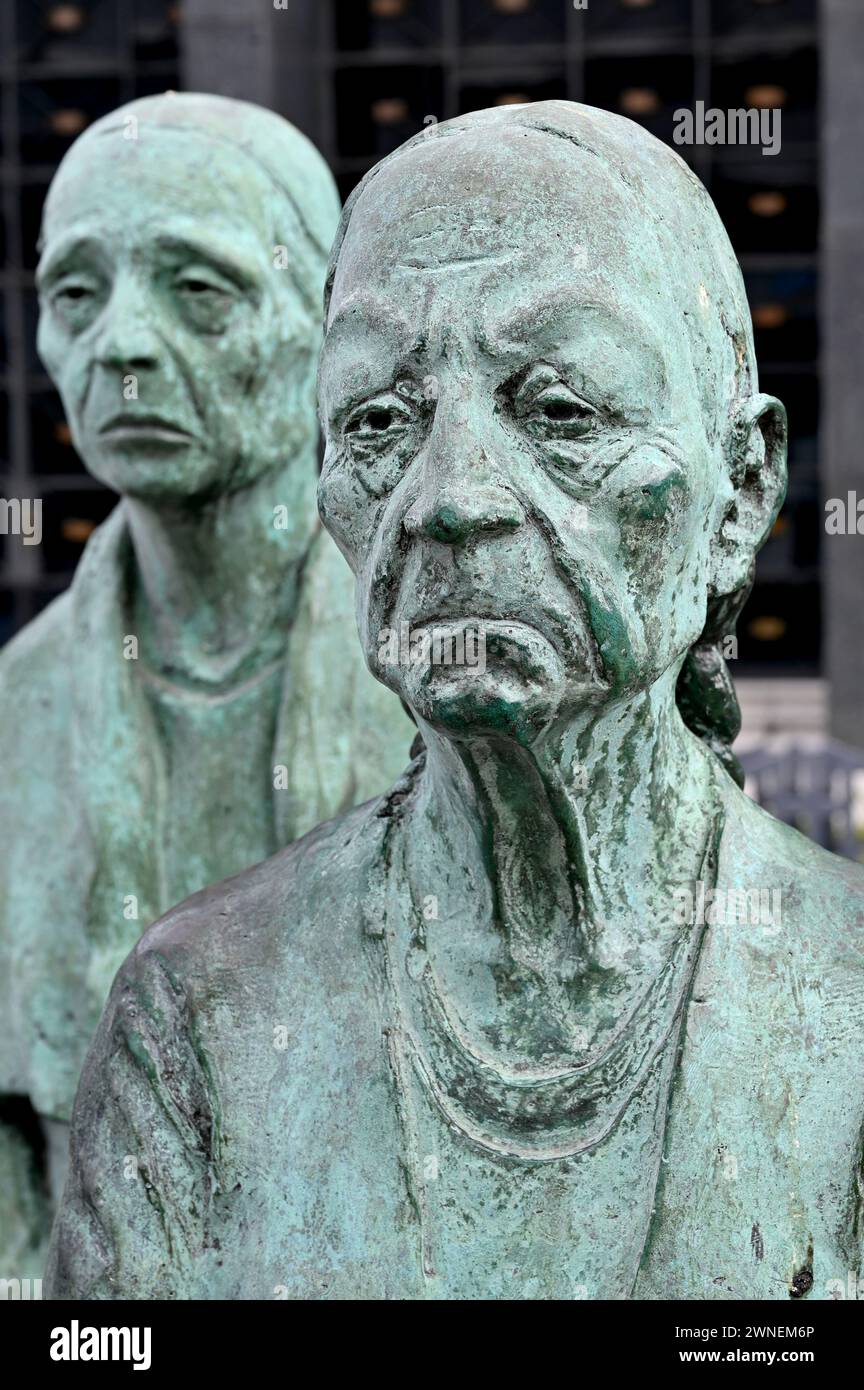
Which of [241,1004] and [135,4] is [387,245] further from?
[135,4]

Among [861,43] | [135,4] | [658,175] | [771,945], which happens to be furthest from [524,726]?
[135,4]

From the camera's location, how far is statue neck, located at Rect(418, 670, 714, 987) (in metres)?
2.28

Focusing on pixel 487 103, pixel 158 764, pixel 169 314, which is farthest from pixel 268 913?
pixel 487 103

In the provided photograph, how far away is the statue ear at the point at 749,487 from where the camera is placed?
2.37 meters

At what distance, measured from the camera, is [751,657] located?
51.6 ft

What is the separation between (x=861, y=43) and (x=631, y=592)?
12.6 m

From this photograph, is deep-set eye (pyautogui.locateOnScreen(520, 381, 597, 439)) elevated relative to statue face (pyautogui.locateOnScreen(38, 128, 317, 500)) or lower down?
lower down

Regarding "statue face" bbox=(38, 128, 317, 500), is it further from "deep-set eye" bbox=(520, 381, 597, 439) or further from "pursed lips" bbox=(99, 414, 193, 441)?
"deep-set eye" bbox=(520, 381, 597, 439)

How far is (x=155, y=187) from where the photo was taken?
3.73m

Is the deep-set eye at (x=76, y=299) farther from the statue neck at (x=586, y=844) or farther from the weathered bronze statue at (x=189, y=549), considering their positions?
the statue neck at (x=586, y=844)

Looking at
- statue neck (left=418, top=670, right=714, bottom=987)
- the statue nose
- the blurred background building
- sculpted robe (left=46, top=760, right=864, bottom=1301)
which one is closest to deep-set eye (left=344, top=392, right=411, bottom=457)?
the statue nose

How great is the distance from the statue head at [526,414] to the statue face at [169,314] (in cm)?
150

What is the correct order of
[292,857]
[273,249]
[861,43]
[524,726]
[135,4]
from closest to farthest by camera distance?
[524,726], [292,857], [273,249], [861,43], [135,4]

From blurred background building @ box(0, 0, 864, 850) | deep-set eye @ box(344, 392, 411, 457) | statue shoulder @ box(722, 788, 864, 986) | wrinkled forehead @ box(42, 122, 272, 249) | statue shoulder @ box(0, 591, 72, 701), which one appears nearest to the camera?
deep-set eye @ box(344, 392, 411, 457)
